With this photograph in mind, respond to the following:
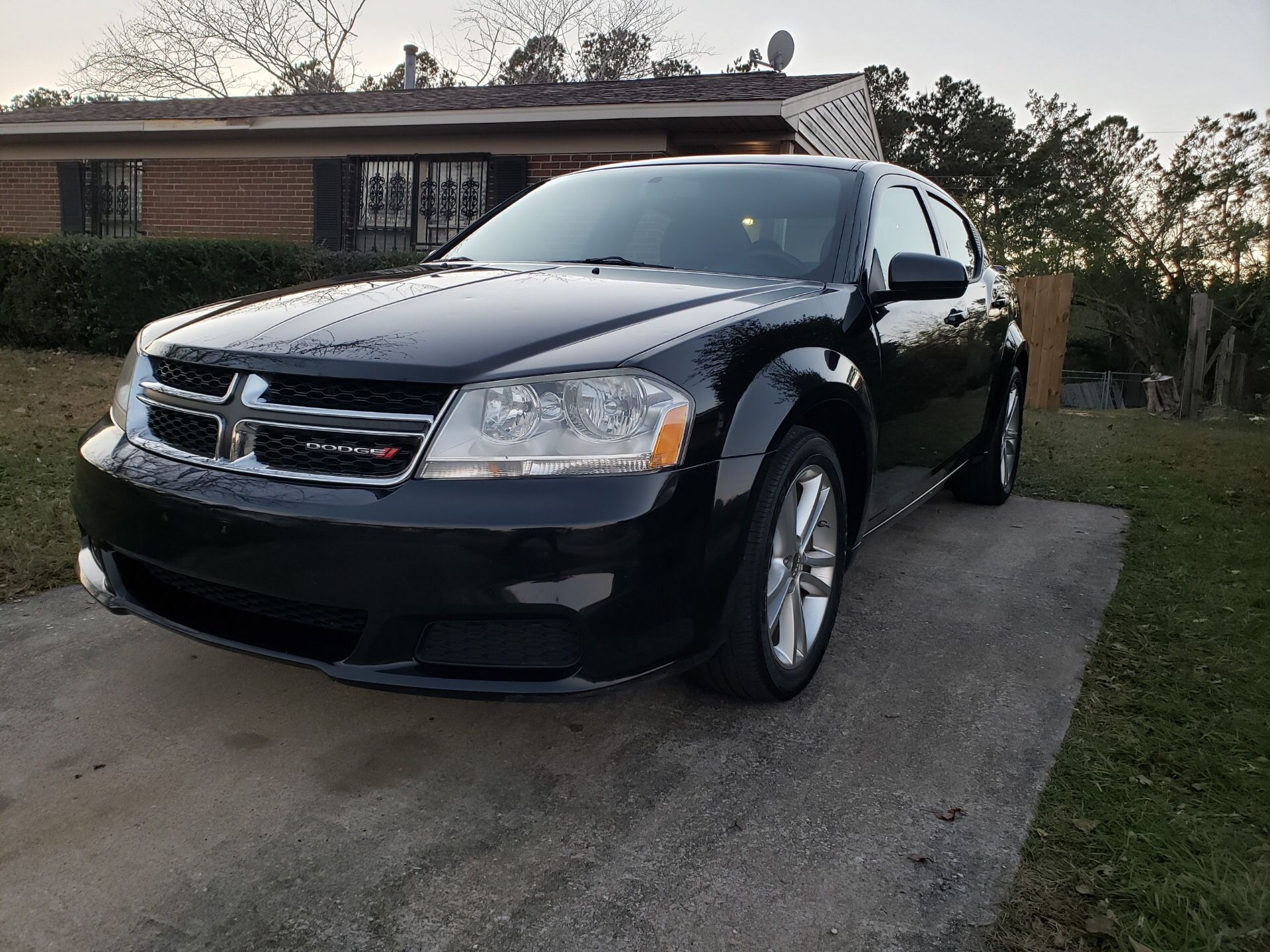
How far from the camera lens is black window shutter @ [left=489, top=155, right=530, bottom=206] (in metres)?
12.5

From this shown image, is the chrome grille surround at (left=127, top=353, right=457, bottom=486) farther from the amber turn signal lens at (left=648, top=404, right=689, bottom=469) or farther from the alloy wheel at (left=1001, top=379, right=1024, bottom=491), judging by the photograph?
the alloy wheel at (left=1001, top=379, right=1024, bottom=491)

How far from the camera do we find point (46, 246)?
1073 cm

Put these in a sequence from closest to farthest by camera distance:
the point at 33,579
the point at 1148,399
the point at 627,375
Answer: the point at 627,375
the point at 33,579
the point at 1148,399

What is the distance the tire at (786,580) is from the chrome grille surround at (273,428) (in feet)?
2.63

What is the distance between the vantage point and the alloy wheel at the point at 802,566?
8.43 feet

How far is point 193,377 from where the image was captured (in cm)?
233

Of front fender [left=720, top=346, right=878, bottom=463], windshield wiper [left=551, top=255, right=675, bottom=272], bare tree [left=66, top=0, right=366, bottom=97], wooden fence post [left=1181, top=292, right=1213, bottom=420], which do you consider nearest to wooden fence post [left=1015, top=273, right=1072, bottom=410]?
wooden fence post [left=1181, top=292, right=1213, bottom=420]

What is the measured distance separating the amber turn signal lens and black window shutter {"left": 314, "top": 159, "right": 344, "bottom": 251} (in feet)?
41.0

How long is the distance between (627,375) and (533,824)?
3.24 ft

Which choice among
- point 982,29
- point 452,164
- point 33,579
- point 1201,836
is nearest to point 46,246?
point 452,164

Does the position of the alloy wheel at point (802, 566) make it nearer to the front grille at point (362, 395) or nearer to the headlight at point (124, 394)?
the front grille at point (362, 395)

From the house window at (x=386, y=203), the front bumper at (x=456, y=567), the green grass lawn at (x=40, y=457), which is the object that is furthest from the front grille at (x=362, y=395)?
the house window at (x=386, y=203)

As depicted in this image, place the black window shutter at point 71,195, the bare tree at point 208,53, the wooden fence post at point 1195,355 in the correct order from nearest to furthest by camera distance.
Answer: the wooden fence post at point 1195,355, the black window shutter at point 71,195, the bare tree at point 208,53

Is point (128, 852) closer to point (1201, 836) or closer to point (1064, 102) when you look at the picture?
point (1201, 836)
